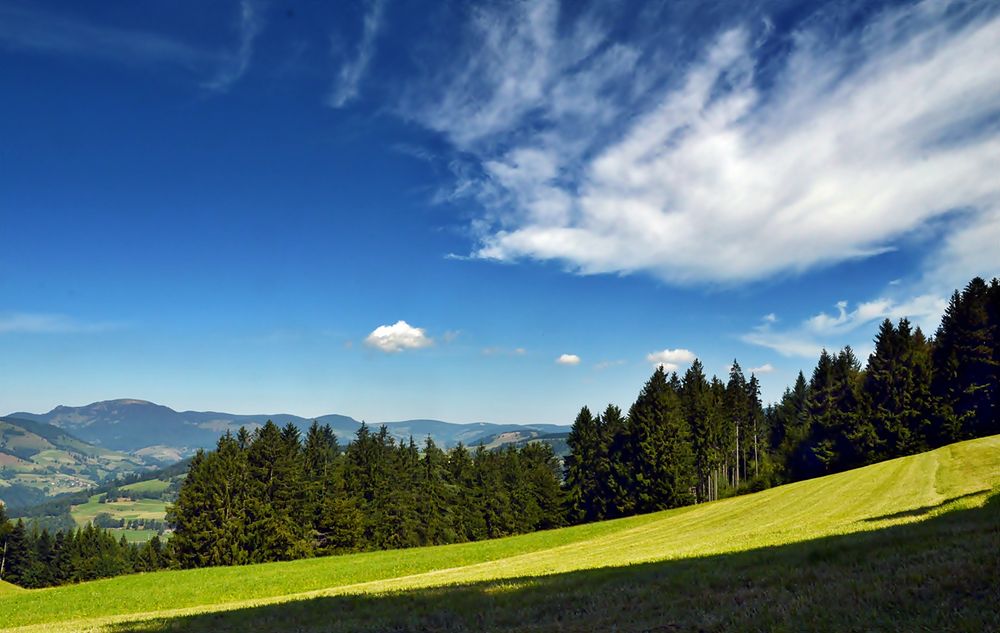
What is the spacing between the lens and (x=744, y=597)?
32.5ft

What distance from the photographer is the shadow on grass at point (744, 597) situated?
24.6 feet

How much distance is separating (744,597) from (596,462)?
262ft

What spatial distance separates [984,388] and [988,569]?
7281cm

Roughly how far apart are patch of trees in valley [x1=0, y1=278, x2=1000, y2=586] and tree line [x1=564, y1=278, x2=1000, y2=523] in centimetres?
19

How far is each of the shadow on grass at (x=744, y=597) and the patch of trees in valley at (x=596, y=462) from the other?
2095 inches

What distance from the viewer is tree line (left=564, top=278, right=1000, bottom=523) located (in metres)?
64.4

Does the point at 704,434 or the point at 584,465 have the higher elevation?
the point at 704,434

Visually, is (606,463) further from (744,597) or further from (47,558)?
(47,558)

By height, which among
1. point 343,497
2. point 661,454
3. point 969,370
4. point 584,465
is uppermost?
point 969,370

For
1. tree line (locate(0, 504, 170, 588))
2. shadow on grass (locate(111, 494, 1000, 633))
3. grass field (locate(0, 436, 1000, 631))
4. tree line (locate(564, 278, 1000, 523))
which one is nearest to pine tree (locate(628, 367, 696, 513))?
tree line (locate(564, 278, 1000, 523))

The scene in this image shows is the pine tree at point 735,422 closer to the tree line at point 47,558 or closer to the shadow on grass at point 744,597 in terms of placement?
the shadow on grass at point 744,597

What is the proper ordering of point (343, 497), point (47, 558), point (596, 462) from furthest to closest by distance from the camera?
point (47, 558) < point (596, 462) < point (343, 497)

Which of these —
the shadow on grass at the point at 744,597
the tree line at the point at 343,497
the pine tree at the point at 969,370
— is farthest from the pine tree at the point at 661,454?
the shadow on grass at the point at 744,597

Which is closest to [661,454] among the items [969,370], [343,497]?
[969,370]
